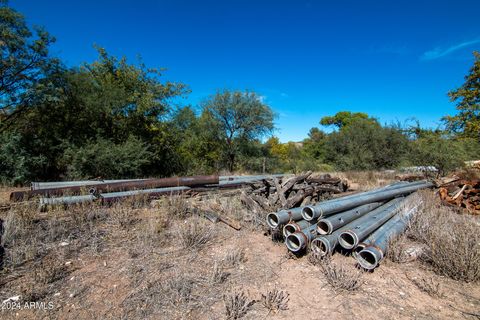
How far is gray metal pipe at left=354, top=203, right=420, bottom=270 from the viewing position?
3.08m

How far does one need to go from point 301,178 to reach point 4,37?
12.4 m

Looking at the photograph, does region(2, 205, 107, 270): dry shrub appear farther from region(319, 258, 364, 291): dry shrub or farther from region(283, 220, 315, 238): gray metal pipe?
region(319, 258, 364, 291): dry shrub

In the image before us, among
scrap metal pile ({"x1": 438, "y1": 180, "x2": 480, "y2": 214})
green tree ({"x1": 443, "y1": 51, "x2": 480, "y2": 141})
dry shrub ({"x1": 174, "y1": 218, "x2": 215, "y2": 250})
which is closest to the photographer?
dry shrub ({"x1": 174, "y1": 218, "x2": 215, "y2": 250})

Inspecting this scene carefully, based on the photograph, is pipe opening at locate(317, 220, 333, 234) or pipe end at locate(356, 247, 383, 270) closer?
pipe end at locate(356, 247, 383, 270)

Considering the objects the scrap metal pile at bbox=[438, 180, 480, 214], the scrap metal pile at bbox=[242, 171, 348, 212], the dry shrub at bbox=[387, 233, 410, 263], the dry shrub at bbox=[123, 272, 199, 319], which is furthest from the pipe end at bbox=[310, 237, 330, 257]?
the scrap metal pile at bbox=[438, 180, 480, 214]

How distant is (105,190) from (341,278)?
21.3ft

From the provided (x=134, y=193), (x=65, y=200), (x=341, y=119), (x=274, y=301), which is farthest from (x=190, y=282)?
(x=341, y=119)

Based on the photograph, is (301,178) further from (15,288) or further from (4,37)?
(4,37)

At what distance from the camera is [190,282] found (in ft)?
9.21

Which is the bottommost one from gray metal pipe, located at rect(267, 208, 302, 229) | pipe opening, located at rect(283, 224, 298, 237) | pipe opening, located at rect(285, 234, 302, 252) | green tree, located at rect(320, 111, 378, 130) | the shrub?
pipe opening, located at rect(285, 234, 302, 252)

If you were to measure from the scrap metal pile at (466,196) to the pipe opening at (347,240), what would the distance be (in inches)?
185

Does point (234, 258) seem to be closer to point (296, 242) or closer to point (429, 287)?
point (296, 242)

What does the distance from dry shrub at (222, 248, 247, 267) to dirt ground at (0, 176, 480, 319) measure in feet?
0.05

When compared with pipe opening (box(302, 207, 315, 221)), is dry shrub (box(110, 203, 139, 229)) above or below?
below
